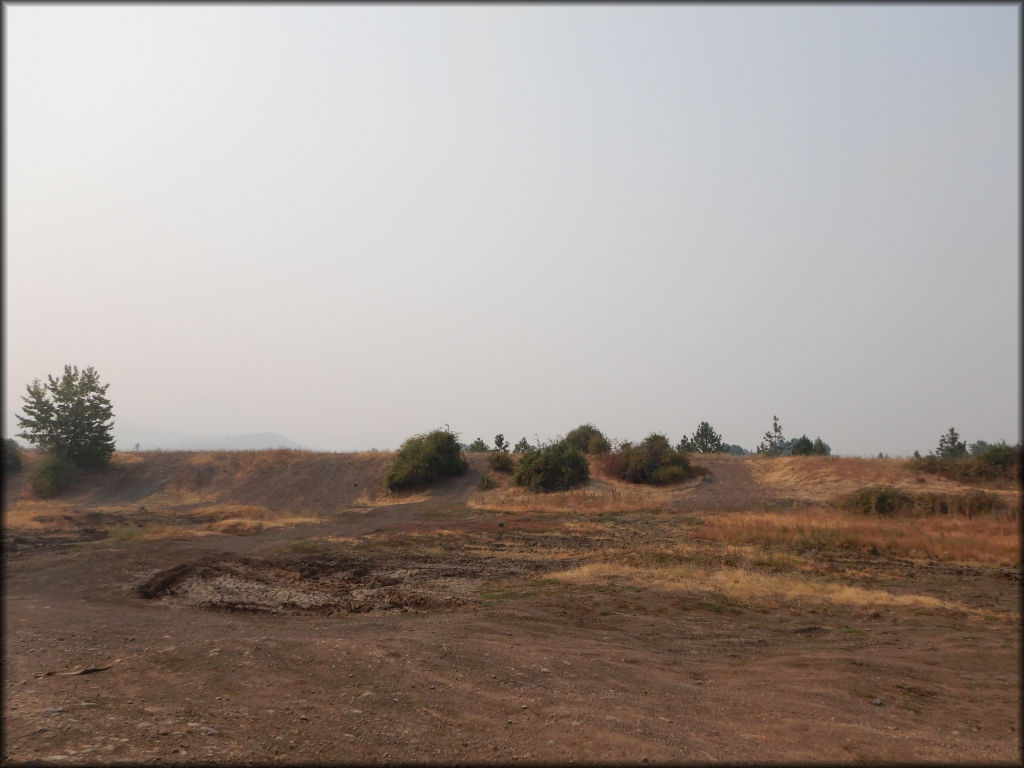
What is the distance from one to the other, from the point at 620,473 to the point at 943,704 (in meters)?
38.7

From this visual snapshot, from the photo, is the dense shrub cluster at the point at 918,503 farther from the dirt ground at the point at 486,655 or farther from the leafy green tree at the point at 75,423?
the leafy green tree at the point at 75,423

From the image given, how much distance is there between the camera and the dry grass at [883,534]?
2002 centimetres

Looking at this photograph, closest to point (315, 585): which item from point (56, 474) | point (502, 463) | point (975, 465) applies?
point (56, 474)

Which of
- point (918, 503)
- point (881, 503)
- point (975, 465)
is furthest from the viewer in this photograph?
point (975, 465)

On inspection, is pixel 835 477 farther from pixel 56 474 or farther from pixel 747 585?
pixel 56 474

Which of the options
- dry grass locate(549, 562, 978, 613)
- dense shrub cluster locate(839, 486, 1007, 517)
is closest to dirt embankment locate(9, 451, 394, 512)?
dry grass locate(549, 562, 978, 613)

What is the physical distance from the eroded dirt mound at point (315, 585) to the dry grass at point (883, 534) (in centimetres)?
1363

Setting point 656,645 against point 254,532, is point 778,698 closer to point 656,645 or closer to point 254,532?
point 656,645

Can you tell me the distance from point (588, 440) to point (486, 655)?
151ft

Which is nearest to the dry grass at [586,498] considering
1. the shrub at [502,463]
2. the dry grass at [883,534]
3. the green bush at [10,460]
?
the shrub at [502,463]

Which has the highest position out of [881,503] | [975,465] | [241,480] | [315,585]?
[975,465]

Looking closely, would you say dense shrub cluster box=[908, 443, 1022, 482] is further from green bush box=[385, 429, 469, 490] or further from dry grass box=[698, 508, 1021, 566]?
green bush box=[385, 429, 469, 490]

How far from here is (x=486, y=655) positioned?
927 cm

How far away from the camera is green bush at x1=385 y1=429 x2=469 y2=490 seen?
46969 mm
